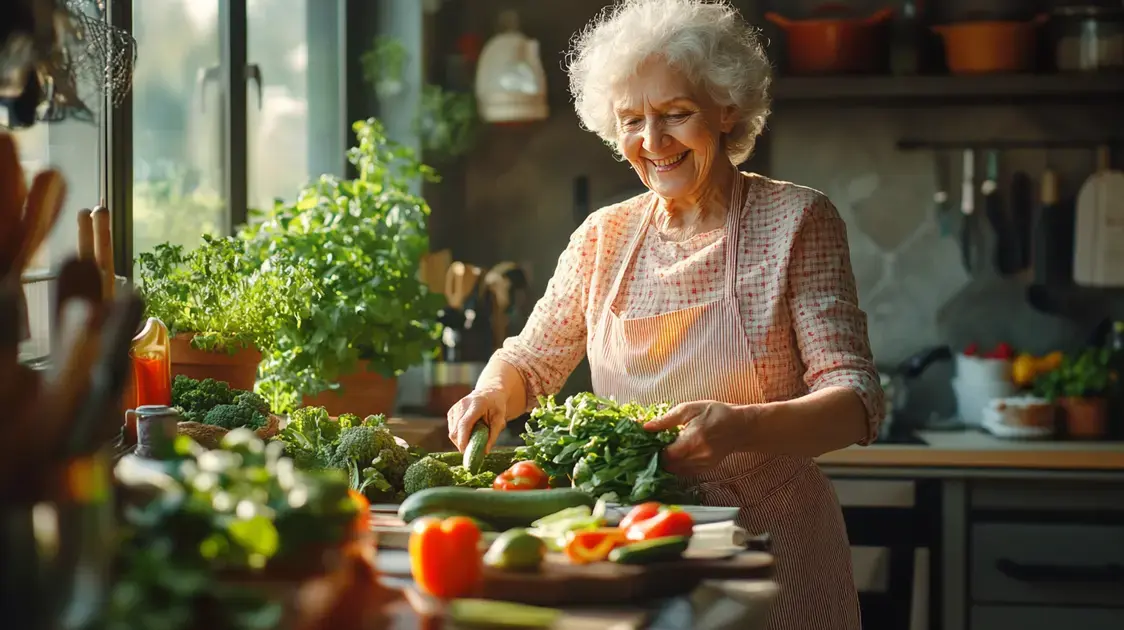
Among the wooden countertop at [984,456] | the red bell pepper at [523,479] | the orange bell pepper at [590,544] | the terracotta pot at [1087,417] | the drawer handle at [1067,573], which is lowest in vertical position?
the drawer handle at [1067,573]

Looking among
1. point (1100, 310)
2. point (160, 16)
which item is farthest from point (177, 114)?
point (1100, 310)

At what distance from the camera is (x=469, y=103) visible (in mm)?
4270

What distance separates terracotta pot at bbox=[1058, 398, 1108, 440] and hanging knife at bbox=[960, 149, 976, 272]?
0.63 m

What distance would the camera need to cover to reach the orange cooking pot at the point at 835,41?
3943mm

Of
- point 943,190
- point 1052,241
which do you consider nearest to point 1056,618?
point 1052,241

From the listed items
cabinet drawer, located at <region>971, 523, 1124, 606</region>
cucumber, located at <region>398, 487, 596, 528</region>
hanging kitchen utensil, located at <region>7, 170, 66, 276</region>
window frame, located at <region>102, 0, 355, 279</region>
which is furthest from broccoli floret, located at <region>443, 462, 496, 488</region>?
cabinet drawer, located at <region>971, 523, 1124, 606</region>

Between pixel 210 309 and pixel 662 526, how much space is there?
4.04ft

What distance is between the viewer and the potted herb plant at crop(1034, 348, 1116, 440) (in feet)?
12.4

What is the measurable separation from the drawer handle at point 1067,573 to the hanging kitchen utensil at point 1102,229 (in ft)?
3.41

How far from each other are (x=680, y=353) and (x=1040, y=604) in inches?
71.4

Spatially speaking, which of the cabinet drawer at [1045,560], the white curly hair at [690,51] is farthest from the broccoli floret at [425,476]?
the cabinet drawer at [1045,560]

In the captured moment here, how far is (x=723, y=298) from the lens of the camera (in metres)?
2.27

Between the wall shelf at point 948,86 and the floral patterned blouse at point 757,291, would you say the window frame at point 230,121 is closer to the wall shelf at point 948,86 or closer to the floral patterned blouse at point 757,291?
the floral patterned blouse at point 757,291

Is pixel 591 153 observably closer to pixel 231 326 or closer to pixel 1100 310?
pixel 1100 310
